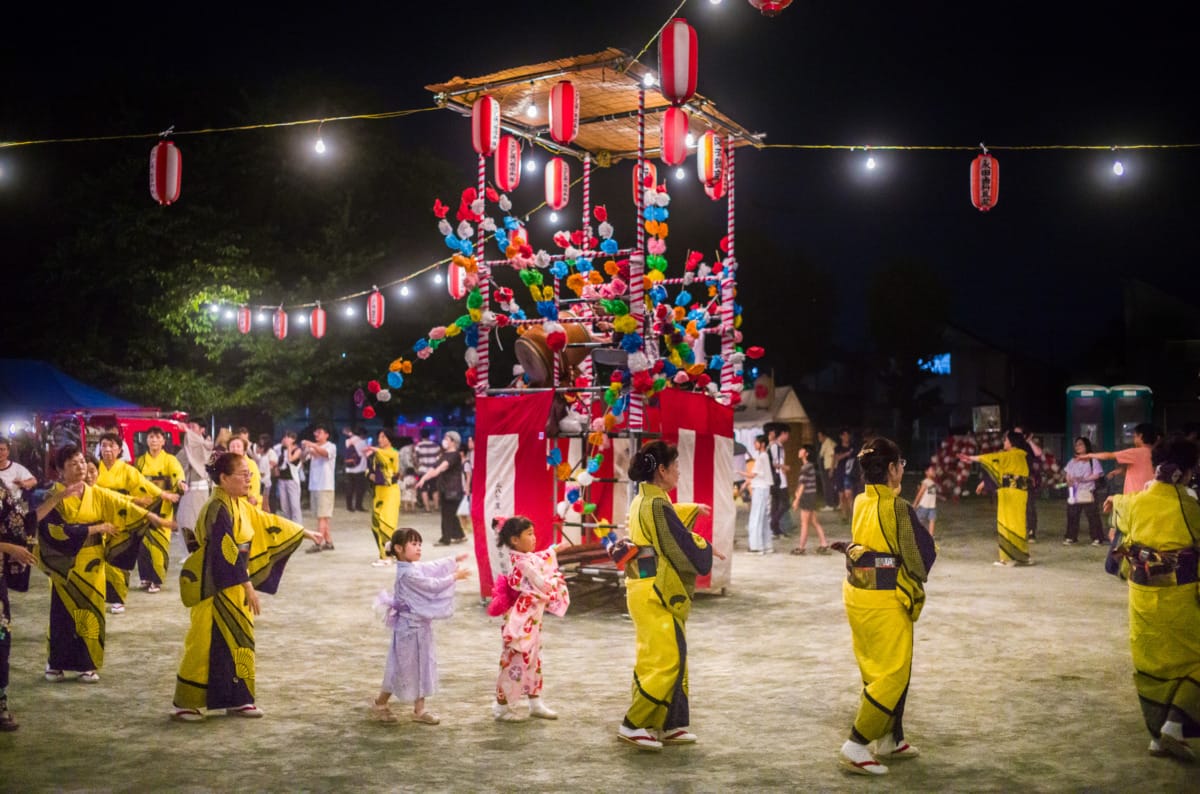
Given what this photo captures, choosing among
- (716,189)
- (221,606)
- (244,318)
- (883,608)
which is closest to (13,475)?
(221,606)

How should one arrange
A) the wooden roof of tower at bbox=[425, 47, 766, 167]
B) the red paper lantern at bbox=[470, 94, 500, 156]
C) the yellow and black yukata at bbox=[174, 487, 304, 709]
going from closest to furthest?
the yellow and black yukata at bbox=[174, 487, 304, 709]
the wooden roof of tower at bbox=[425, 47, 766, 167]
the red paper lantern at bbox=[470, 94, 500, 156]

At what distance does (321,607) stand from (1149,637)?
8.04 m

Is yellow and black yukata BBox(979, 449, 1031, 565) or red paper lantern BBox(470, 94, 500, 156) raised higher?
red paper lantern BBox(470, 94, 500, 156)

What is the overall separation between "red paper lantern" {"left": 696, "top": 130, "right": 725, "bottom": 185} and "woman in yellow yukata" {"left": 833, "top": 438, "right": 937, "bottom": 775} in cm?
800

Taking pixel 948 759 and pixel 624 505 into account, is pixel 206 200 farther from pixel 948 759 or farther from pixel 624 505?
pixel 948 759

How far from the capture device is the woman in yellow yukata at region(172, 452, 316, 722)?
6.45 metres

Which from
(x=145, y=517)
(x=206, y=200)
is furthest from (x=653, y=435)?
(x=206, y=200)

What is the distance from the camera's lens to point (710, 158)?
12875 mm

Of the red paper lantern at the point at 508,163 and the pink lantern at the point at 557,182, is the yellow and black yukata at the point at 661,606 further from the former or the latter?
the pink lantern at the point at 557,182

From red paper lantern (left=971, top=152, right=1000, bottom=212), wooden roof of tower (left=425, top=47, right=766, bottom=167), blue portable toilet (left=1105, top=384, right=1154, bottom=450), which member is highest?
wooden roof of tower (left=425, top=47, right=766, bottom=167)

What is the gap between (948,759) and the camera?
18.7 feet

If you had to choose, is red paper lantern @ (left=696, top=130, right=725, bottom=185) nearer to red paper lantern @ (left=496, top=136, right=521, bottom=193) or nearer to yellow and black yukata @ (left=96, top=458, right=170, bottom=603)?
red paper lantern @ (left=496, top=136, right=521, bottom=193)

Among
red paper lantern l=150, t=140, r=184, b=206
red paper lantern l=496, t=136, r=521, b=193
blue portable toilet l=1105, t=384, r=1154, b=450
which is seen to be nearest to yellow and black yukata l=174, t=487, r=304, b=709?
red paper lantern l=150, t=140, r=184, b=206

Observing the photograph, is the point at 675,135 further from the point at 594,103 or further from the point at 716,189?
the point at 716,189
